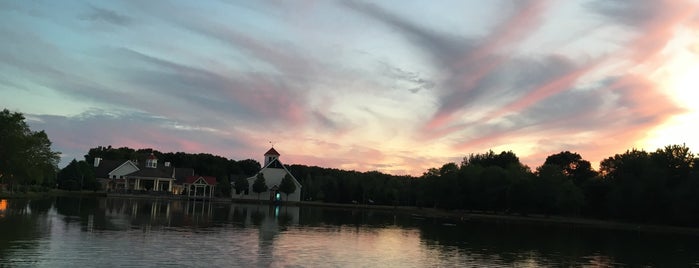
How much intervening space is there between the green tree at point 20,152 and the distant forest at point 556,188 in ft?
140

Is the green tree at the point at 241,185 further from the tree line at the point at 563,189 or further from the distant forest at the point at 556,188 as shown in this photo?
the tree line at the point at 563,189

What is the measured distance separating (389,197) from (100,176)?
69.1 m

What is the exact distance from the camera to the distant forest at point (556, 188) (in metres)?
74.1

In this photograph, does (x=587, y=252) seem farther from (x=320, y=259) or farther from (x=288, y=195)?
(x=288, y=195)

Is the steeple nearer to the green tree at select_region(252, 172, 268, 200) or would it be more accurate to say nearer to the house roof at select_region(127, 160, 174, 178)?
the green tree at select_region(252, 172, 268, 200)

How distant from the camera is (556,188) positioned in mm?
83875

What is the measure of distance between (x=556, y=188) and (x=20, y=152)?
2975 inches

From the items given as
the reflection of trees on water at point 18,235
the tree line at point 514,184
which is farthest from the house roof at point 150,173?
the reflection of trees on water at point 18,235

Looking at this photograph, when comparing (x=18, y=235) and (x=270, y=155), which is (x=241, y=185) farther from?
(x=18, y=235)

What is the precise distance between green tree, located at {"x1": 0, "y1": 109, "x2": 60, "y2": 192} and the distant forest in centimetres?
4263

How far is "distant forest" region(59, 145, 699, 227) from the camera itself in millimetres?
74125

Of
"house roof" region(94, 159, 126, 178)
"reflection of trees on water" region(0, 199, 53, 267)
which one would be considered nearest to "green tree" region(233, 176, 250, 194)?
"house roof" region(94, 159, 126, 178)

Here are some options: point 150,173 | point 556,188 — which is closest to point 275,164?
point 150,173

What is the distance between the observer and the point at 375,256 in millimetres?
25328
